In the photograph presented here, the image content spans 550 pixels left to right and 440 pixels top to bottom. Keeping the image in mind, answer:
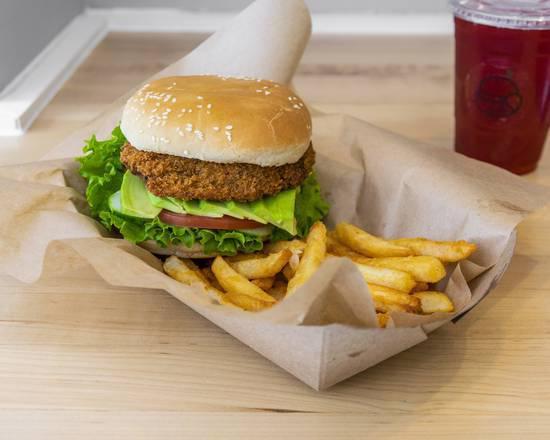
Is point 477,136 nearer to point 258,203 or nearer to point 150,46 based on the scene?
point 258,203

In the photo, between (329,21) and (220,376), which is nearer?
(220,376)

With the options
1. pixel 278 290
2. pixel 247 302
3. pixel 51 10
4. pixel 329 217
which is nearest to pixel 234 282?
pixel 247 302

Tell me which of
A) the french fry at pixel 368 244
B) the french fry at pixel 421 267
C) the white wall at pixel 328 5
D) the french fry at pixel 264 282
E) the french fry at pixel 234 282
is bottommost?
the white wall at pixel 328 5

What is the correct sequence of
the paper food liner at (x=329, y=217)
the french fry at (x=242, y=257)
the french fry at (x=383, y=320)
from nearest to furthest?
1. the paper food liner at (x=329, y=217)
2. the french fry at (x=383, y=320)
3. the french fry at (x=242, y=257)

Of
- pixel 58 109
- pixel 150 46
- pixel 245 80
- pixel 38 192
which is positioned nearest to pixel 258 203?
pixel 245 80

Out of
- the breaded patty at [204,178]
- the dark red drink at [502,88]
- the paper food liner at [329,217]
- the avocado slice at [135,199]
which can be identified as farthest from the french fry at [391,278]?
the dark red drink at [502,88]

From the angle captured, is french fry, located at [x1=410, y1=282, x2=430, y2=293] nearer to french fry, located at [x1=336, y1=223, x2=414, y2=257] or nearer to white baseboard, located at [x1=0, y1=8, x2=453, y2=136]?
french fry, located at [x1=336, y1=223, x2=414, y2=257]

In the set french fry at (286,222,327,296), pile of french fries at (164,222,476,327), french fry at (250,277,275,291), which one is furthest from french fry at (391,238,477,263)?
french fry at (250,277,275,291)

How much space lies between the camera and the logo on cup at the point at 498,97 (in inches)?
89.0

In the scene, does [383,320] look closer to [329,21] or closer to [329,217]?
[329,217]

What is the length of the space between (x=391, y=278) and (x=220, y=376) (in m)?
0.40

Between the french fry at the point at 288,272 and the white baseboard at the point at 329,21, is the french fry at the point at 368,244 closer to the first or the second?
the french fry at the point at 288,272

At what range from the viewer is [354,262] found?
5.37 feet

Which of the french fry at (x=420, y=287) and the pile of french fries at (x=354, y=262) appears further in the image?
the french fry at (x=420, y=287)
